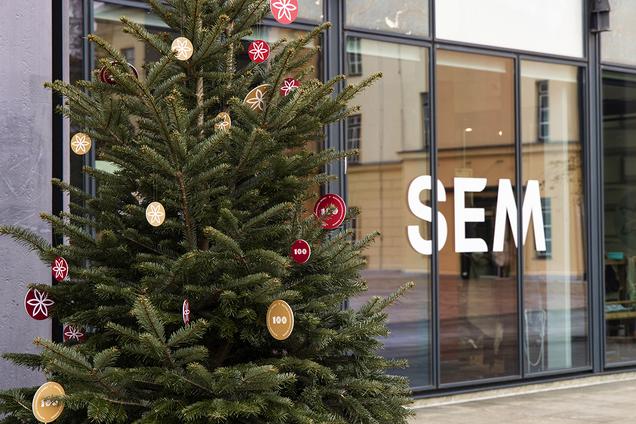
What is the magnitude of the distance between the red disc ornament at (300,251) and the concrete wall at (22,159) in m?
3.54

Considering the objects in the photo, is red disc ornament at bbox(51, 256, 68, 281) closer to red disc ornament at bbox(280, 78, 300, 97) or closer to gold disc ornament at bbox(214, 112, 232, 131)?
gold disc ornament at bbox(214, 112, 232, 131)

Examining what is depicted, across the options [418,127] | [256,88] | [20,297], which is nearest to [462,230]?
[418,127]

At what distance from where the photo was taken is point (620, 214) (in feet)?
44.0

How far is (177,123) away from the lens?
15.8ft

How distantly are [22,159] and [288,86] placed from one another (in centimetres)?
327

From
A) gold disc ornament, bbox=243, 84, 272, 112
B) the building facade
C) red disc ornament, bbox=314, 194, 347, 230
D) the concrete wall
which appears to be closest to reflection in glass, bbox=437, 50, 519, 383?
the building facade

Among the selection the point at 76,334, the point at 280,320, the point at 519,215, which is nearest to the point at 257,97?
the point at 280,320

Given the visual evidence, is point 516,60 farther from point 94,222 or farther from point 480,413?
point 94,222

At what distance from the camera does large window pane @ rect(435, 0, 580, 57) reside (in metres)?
11.6

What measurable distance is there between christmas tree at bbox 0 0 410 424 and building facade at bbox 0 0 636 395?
367 centimetres

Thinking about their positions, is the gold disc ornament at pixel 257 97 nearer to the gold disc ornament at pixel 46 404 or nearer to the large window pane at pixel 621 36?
the gold disc ornament at pixel 46 404

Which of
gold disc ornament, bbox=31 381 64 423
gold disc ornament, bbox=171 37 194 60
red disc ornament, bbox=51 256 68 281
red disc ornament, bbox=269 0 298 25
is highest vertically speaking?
red disc ornament, bbox=269 0 298 25

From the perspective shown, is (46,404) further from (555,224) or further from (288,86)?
(555,224)

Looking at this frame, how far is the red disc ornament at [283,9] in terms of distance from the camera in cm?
557
